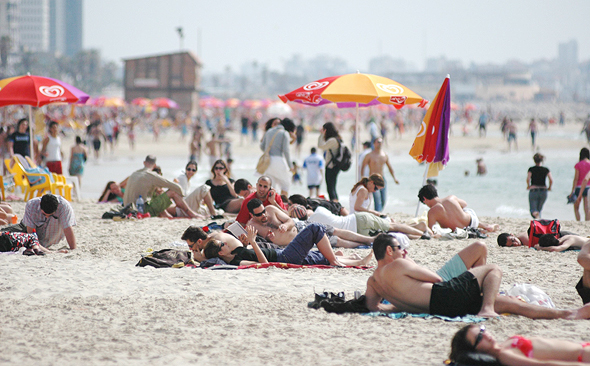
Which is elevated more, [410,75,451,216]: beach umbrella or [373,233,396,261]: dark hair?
[410,75,451,216]: beach umbrella

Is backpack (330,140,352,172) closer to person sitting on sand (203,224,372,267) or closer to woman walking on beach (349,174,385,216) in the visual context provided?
woman walking on beach (349,174,385,216)

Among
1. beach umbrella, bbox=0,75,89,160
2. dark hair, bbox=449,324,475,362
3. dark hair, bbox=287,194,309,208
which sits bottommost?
dark hair, bbox=449,324,475,362

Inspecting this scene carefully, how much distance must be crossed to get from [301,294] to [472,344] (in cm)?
178

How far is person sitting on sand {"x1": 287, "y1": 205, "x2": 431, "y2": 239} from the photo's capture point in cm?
678

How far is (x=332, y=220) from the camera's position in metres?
6.81

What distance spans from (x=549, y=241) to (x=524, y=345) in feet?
11.9

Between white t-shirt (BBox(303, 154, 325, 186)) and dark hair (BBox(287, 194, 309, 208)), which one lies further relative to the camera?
white t-shirt (BBox(303, 154, 325, 186))

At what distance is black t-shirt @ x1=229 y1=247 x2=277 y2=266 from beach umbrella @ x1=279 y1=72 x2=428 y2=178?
2.89 m

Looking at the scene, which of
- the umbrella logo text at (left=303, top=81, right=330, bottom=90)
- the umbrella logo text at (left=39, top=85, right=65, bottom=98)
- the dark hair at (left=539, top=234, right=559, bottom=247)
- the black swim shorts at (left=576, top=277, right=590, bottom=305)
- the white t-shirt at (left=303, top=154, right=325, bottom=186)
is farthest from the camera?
the white t-shirt at (left=303, top=154, right=325, bottom=186)

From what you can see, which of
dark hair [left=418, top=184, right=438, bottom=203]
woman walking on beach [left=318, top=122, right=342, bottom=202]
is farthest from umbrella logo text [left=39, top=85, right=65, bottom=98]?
dark hair [left=418, top=184, right=438, bottom=203]

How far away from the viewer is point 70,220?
6.09 metres

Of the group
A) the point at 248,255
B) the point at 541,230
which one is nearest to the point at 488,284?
the point at 248,255

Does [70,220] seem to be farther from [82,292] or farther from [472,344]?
[472,344]

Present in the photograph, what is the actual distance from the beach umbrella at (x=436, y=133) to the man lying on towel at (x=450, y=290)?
3931mm
